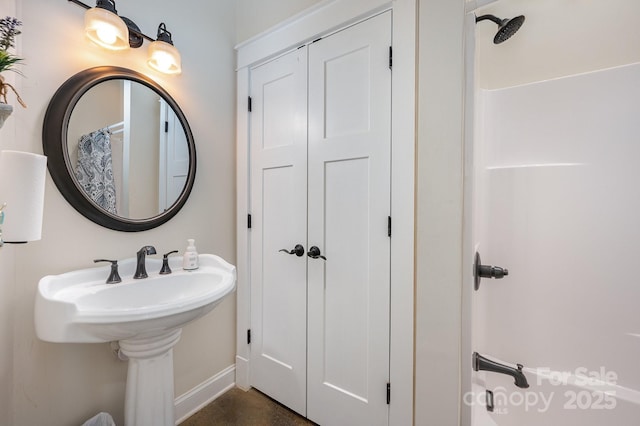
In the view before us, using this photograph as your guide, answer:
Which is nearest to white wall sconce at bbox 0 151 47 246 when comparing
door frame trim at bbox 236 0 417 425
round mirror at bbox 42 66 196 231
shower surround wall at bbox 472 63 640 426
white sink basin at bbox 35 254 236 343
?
white sink basin at bbox 35 254 236 343

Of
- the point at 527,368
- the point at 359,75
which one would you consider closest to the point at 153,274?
the point at 359,75

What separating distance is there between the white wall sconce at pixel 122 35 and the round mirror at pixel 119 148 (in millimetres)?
111

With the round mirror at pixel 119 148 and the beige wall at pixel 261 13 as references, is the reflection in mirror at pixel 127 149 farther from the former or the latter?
the beige wall at pixel 261 13

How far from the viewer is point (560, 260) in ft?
5.04

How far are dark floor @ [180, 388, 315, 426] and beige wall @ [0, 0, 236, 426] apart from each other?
0.60 feet

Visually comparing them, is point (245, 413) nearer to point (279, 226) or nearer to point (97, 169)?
point (279, 226)

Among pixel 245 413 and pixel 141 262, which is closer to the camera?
pixel 141 262

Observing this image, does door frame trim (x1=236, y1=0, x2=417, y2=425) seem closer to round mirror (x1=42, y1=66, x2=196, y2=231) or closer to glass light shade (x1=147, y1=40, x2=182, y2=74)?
glass light shade (x1=147, y1=40, x2=182, y2=74)

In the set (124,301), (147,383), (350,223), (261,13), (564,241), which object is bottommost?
(147,383)

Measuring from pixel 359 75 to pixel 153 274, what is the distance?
144cm

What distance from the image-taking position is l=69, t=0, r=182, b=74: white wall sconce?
42.1 inches

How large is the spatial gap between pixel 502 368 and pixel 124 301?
1.67m

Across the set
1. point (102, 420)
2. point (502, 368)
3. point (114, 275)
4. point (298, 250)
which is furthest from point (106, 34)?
point (502, 368)

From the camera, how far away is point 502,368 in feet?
3.70
